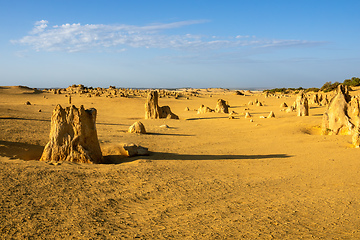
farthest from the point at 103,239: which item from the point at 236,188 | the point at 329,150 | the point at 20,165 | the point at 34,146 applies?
the point at 329,150

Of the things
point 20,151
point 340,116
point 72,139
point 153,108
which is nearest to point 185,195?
point 72,139

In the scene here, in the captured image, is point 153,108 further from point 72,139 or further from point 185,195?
point 185,195

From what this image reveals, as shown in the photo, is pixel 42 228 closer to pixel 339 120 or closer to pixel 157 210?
pixel 157 210

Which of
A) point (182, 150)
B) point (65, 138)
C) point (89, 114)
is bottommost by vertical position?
point (182, 150)

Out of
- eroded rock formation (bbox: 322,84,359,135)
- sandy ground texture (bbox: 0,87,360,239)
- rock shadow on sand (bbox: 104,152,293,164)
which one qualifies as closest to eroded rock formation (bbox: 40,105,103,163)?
rock shadow on sand (bbox: 104,152,293,164)

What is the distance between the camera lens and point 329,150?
9.75 meters

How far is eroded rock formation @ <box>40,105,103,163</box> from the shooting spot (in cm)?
770

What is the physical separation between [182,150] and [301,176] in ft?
14.3

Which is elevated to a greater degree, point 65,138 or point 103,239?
point 65,138

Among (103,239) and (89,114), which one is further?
(89,114)

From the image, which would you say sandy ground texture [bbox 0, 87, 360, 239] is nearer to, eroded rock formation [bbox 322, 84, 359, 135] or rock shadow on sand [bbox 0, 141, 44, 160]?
rock shadow on sand [bbox 0, 141, 44, 160]

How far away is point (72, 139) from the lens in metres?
7.84

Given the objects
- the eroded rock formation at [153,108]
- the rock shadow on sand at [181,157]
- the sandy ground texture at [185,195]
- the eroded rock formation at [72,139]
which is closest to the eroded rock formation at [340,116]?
the sandy ground texture at [185,195]

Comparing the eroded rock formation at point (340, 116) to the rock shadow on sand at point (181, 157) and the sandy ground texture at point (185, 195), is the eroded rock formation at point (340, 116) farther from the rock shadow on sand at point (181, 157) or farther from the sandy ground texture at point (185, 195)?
the rock shadow on sand at point (181, 157)
